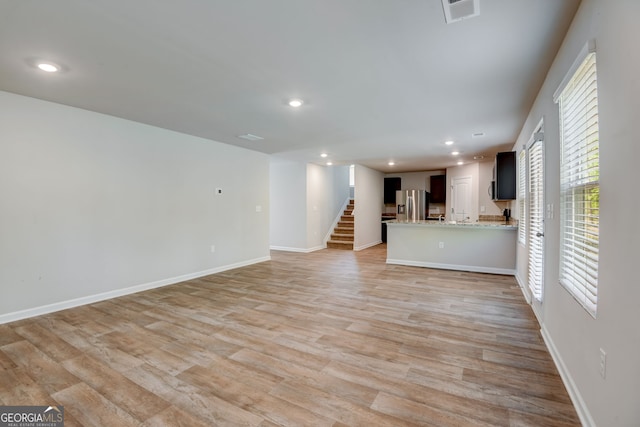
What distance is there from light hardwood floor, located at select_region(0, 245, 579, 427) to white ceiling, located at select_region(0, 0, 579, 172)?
2471 mm

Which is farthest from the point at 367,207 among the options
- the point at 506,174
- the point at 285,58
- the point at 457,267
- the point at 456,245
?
the point at 285,58

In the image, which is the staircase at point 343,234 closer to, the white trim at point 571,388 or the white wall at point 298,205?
the white wall at point 298,205

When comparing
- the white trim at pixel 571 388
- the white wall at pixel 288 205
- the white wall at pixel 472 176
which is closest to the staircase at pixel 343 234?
the white wall at pixel 288 205

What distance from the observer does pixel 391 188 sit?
10648mm

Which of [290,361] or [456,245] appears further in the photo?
[456,245]

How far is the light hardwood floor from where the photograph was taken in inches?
70.4

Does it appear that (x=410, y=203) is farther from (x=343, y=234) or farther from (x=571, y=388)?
(x=571, y=388)

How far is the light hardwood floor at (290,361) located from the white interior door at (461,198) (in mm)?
4806

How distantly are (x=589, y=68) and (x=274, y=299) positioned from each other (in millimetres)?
3751

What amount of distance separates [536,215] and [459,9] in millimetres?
2550

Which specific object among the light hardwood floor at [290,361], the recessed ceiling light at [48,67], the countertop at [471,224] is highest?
the recessed ceiling light at [48,67]

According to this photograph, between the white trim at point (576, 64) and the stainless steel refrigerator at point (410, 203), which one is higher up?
the white trim at point (576, 64)

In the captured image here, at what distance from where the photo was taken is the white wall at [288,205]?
8.08 meters

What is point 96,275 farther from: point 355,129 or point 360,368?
point 355,129
